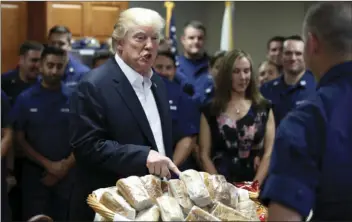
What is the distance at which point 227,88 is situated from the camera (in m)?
3.18

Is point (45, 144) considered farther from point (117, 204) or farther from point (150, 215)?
point (150, 215)

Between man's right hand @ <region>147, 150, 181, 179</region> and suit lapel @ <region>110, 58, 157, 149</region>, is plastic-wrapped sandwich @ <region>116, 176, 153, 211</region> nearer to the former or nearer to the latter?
man's right hand @ <region>147, 150, 181, 179</region>

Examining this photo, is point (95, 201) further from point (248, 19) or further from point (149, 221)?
point (248, 19)

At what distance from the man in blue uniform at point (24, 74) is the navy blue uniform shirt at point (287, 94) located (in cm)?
155

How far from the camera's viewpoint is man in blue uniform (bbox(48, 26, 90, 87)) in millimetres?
3840

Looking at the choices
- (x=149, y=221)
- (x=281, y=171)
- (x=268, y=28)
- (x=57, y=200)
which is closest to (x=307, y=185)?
(x=281, y=171)

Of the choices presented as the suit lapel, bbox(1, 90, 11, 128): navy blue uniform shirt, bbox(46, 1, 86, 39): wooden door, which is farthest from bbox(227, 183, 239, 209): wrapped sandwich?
bbox(46, 1, 86, 39): wooden door

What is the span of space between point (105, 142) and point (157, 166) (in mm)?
272

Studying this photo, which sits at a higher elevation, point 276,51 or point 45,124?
point 276,51

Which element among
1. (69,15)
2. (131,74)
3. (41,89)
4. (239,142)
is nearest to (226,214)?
(131,74)

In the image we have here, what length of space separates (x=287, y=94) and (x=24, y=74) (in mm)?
1726

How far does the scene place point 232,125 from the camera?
10.1ft

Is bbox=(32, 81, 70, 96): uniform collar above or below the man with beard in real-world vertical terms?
below

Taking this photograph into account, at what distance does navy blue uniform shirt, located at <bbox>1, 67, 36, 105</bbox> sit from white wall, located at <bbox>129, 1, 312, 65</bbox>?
1.98m
